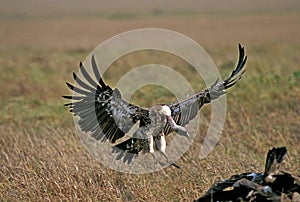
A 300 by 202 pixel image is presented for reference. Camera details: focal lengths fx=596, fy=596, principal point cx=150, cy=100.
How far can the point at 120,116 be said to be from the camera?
6.16m

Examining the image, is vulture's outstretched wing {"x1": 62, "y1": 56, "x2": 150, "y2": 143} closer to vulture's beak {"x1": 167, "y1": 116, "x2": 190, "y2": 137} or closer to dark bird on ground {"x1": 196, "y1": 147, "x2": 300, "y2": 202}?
vulture's beak {"x1": 167, "y1": 116, "x2": 190, "y2": 137}

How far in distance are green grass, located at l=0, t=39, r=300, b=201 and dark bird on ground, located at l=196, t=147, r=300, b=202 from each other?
84cm

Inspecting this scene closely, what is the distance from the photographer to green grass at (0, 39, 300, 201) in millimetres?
5904

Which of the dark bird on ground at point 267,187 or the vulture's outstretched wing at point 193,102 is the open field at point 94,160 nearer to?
the vulture's outstretched wing at point 193,102

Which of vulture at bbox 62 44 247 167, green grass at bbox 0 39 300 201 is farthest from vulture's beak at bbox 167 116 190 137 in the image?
green grass at bbox 0 39 300 201

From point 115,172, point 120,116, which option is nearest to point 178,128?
point 120,116

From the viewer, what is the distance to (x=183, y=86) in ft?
44.0

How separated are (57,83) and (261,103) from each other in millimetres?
6933

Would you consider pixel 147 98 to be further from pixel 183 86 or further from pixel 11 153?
pixel 11 153

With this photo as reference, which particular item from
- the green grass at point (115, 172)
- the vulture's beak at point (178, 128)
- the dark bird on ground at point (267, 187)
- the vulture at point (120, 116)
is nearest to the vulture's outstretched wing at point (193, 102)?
the vulture at point (120, 116)

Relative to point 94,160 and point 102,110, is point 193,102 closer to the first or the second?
point 102,110

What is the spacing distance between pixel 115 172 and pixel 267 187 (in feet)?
7.64

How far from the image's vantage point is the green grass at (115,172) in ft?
19.4

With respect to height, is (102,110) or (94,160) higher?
(102,110)
